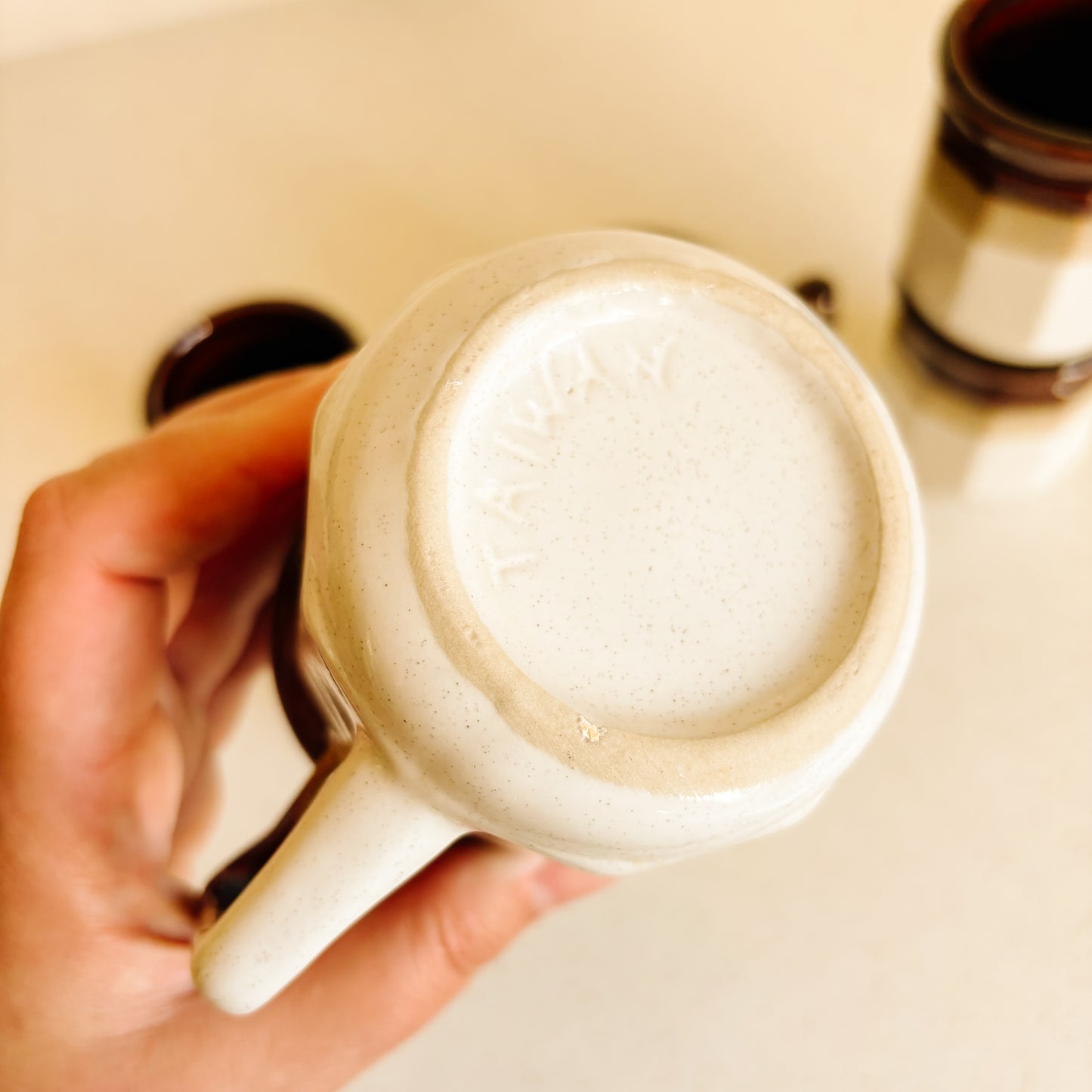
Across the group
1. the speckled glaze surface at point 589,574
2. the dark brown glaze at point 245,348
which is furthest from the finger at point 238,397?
the speckled glaze surface at point 589,574

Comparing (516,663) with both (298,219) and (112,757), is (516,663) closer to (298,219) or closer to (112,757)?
(112,757)

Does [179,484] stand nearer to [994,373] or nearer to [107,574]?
[107,574]

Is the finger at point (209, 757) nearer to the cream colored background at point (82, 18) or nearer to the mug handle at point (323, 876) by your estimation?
the mug handle at point (323, 876)

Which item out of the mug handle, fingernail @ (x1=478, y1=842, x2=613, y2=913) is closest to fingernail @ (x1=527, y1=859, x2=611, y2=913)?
fingernail @ (x1=478, y1=842, x2=613, y2=913)

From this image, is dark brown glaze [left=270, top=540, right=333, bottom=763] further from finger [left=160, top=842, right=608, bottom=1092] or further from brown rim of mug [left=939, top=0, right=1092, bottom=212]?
brown rim of mug [left=939, top=0, right=1092, bottom=212]

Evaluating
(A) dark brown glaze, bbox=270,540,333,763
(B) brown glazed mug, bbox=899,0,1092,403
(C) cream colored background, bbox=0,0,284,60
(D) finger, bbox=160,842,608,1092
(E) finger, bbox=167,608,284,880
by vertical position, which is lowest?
(E) finger, bbox=167,608,284,880

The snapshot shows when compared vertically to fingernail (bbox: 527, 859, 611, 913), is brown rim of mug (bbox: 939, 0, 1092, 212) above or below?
above
